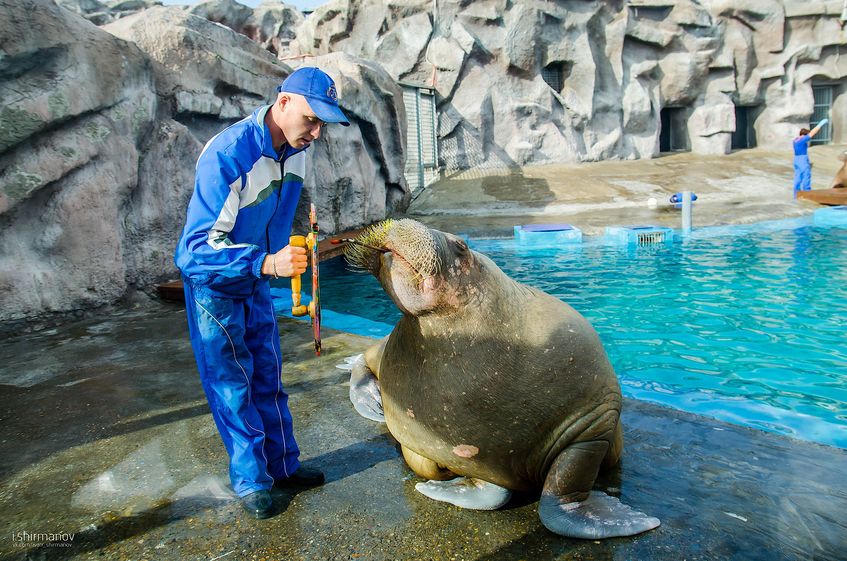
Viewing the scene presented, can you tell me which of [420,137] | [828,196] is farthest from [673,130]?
[420,137]

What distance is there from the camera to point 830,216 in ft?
35.9

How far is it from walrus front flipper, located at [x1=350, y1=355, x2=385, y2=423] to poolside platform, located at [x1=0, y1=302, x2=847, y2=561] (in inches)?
2.5

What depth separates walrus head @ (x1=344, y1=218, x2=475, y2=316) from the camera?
214 centimetres

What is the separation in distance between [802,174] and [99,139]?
13.5 meters

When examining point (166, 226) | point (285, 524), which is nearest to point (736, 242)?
point (166, 226)

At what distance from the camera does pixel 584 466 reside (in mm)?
2230

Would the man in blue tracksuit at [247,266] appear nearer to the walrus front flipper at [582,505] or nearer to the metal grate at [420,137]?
the walrus front flipper at [582,505]

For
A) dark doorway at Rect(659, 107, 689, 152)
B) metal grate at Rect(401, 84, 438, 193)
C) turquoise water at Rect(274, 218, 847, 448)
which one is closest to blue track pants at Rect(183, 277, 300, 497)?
turquoise water at Rect(274, 218, 847, 448)

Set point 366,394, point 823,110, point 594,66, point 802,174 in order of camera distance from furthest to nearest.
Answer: point 823,110 → point 594,66 → point 802,174 → point 366,394

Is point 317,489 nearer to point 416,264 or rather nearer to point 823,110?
point 416,264

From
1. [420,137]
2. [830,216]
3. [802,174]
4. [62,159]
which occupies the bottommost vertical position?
[830,216]

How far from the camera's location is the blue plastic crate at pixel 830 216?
10781 mm

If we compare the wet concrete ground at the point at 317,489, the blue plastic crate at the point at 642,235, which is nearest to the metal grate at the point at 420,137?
the blue plastic crate at the point at 642,235

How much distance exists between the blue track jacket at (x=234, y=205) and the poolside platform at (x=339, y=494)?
843mm
